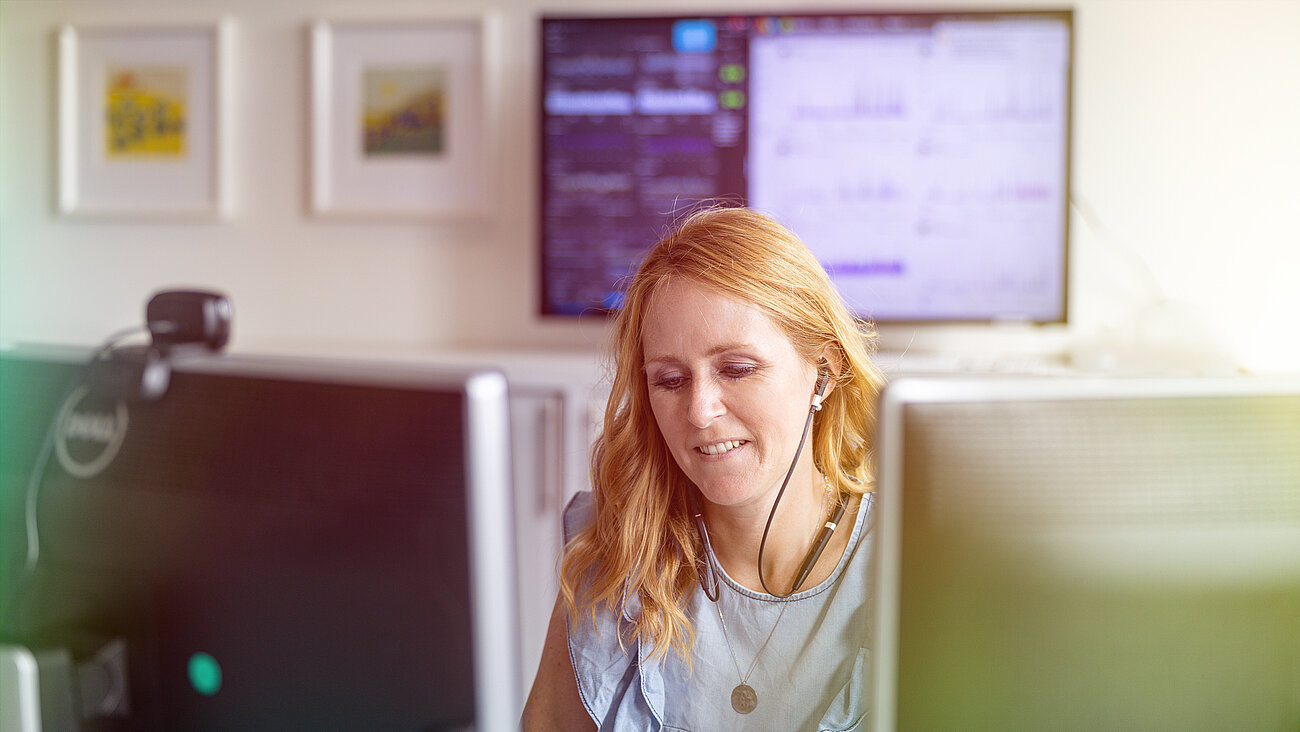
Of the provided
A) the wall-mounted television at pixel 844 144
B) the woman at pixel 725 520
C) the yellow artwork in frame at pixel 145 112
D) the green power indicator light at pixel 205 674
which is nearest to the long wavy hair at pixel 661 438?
the woman at pixel 725 520

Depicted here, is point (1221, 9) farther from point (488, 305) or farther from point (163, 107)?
point (163, 107)

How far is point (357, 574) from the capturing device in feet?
1.75

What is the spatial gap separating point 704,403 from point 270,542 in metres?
0.56

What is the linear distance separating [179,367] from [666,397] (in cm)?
58

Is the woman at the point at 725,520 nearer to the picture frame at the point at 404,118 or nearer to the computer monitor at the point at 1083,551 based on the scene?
the computer monitor at the point at 1083,551

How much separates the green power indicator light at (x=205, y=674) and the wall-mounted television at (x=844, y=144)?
5.80 feet

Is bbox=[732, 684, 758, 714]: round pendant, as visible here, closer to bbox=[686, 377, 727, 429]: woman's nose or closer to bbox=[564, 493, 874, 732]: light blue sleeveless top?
bbox=[564, 493, 874, 732]: light blue sleeveless top

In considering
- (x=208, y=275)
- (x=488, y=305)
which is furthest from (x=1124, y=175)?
(x=208, y=275)

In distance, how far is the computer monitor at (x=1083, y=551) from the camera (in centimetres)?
50

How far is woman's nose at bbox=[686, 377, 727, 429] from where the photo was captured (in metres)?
1.02

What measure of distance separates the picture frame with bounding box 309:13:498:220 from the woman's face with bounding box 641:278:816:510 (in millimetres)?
1522

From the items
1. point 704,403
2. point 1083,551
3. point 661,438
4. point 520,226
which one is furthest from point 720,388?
point 520,226

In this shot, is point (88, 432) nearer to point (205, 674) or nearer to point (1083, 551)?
point (205, 674)

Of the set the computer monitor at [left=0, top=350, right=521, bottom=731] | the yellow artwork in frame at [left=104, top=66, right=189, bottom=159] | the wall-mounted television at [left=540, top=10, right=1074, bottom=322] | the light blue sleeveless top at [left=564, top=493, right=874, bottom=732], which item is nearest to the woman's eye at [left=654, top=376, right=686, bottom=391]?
the light blue sleeveless top at [left=564, top=493, right=874, bottom=732]
